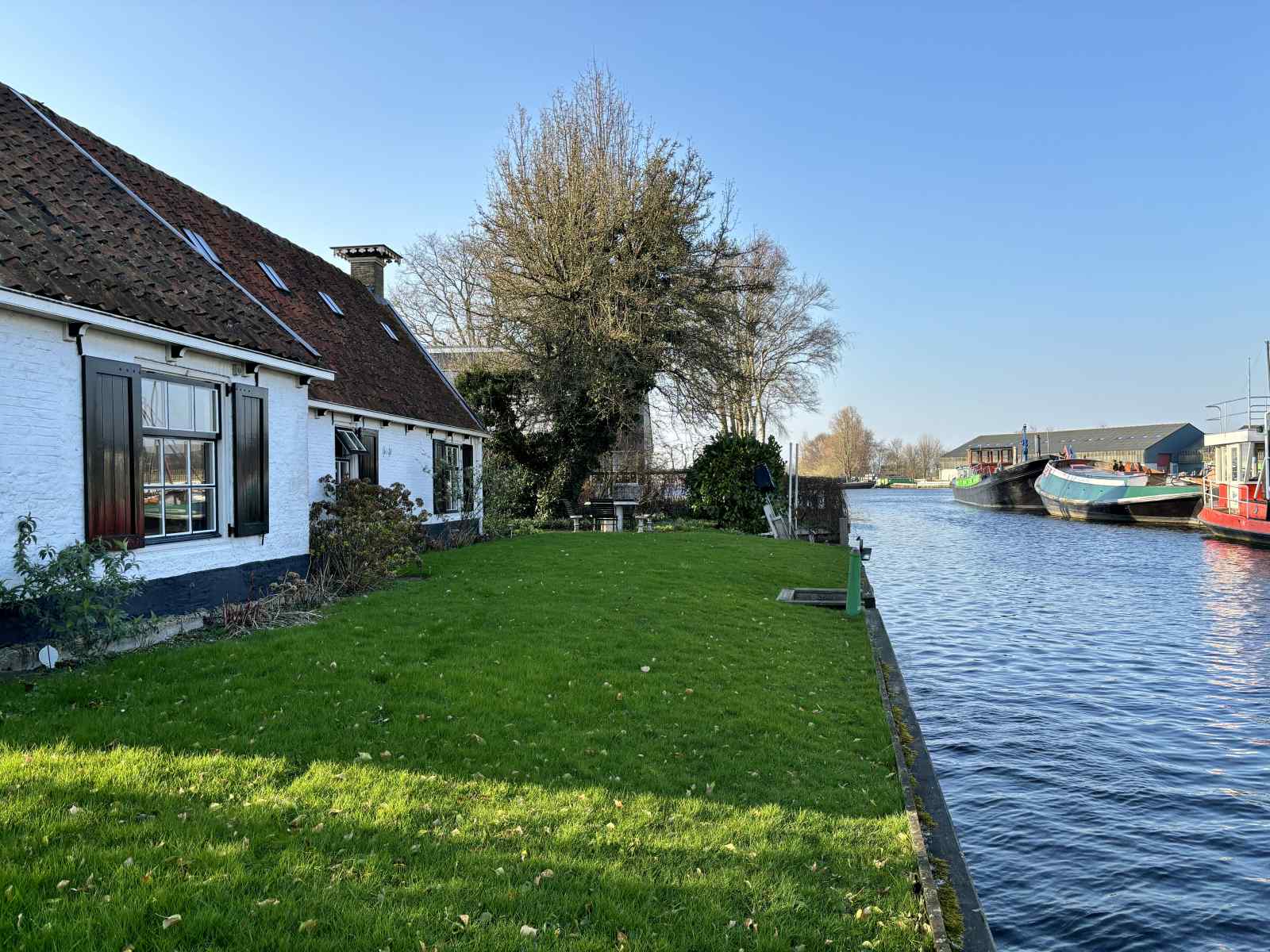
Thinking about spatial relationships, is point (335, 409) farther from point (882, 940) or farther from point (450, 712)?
point (882, 940)

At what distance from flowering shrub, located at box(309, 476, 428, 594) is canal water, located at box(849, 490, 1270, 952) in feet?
25.9

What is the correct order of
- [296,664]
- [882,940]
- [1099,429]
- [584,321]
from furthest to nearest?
1. [1099,429]
2. [584,321]
3. [296,664]
4. [882,940]

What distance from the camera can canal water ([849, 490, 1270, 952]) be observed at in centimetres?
541

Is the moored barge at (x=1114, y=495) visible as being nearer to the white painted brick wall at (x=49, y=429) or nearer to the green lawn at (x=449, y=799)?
the green lawn at (x=449, y=799)

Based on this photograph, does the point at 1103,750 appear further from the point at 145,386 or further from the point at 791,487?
the point at 791,487

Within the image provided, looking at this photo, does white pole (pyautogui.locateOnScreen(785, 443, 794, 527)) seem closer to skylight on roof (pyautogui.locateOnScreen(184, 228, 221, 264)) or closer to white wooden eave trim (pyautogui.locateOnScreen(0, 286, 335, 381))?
skylight on roof (pyautogui.locateOnScreen(184, 228, 221, 264))

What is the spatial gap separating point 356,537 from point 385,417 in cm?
415

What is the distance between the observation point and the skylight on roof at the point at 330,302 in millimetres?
17344

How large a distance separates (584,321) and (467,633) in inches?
696

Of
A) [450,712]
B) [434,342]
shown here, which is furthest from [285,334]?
[434,342]

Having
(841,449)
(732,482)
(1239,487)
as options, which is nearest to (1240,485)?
(1239,487)

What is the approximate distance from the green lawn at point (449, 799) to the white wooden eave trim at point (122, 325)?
3195 mm

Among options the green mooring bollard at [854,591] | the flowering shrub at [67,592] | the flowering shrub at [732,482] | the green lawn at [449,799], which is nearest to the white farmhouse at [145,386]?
the flowering shrub at [67,592]

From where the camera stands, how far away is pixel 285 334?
436 inches
